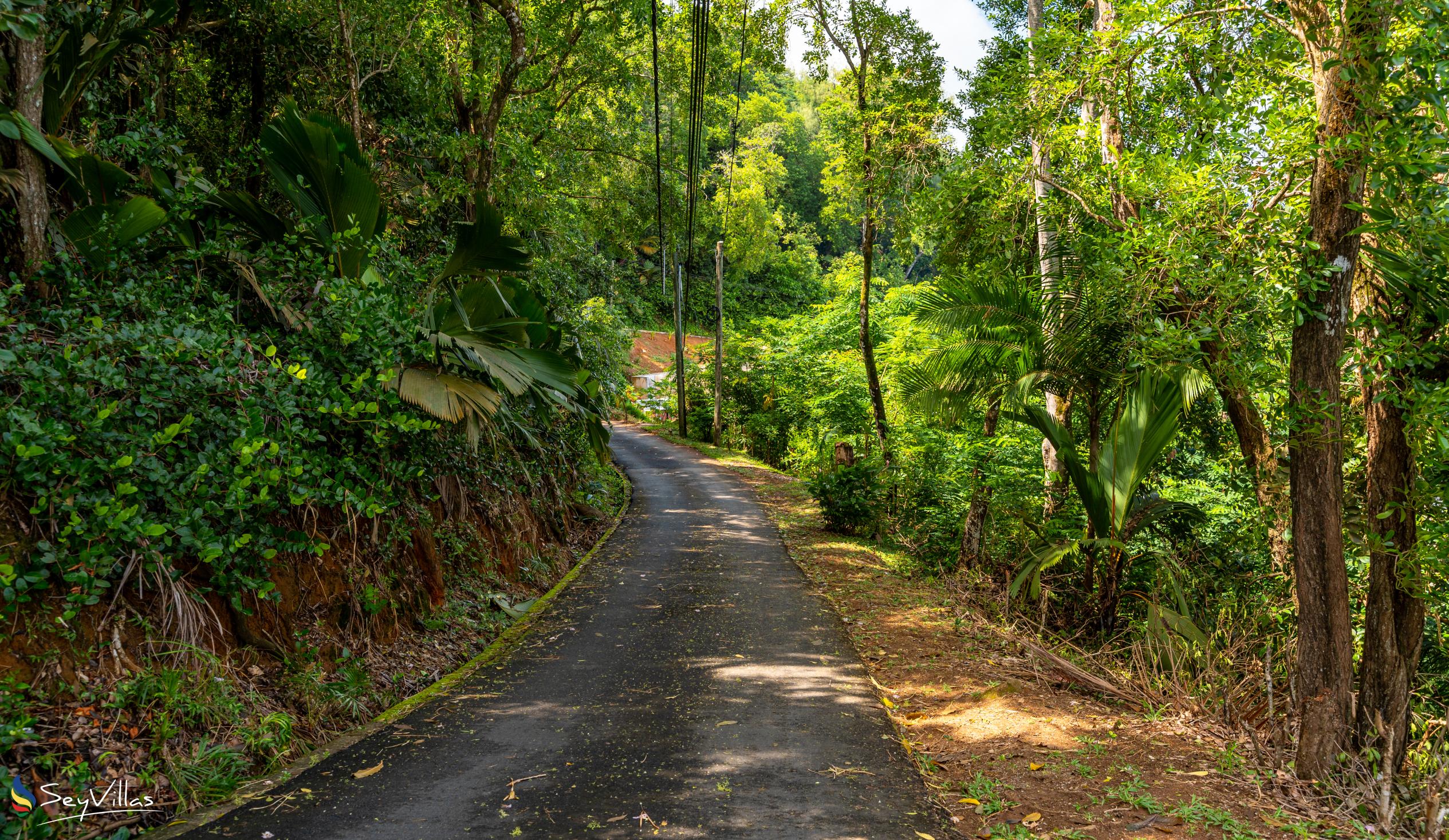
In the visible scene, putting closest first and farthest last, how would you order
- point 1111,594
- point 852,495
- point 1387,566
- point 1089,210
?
point 1387,566, point 1089,210, point 1111,594, point 852,495

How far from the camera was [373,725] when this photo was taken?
499 cm

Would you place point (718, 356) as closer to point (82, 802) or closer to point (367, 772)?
point (367, 772)

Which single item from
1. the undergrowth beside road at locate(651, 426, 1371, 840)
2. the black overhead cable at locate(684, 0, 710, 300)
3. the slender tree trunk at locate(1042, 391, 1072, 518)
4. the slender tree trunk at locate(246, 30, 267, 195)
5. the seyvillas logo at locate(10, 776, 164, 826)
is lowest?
the undergrowth beside road at locate(651, 426, 1371, 840)

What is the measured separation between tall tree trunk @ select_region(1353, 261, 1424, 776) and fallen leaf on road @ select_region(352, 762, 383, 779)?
5456 mm

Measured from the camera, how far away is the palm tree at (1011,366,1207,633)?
6.49m

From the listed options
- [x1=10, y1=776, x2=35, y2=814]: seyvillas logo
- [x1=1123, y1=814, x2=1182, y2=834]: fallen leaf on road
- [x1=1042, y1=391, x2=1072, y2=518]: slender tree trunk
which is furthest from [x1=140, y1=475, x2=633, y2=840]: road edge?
[x1=1042, y1=391, x2=1072, y2=518]: slender tree trunk

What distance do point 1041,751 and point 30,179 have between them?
6.94m

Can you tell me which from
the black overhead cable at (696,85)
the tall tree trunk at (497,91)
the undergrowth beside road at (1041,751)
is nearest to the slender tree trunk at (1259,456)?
the undergrowth beside road at (1041,751)

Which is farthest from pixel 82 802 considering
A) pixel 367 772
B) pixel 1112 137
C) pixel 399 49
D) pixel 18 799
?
pixel 1112 137

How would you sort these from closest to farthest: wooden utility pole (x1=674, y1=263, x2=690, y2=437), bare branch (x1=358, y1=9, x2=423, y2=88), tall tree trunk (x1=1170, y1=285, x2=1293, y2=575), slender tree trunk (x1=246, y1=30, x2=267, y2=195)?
tall tree trunk (x1=1170, y1=285, x2=1293, y2=575) < slender tree trunk (x1=246, y1=30, x2=267, y2=195) < bare branch (x1=358, y1=9, x2=423, y2=88) < wooden utility pole (x1=674, y1=263, x2=690, y2=437)

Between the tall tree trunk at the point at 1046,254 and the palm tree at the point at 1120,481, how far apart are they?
0.42 metres

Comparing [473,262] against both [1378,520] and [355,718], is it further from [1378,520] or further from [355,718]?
[1378,520]

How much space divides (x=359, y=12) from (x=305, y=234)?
4.05 metres

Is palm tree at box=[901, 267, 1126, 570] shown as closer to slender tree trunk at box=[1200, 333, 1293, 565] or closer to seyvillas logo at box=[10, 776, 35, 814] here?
slender tree trunk at box=[1200, 333, 1293, 565]
